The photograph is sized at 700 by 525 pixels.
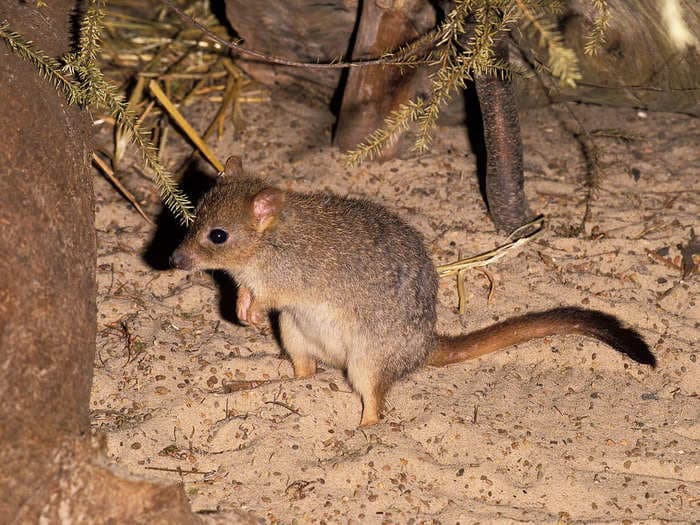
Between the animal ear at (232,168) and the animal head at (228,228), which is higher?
the animal ear at (232,168)

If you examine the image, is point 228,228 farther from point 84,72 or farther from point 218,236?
point 84,72

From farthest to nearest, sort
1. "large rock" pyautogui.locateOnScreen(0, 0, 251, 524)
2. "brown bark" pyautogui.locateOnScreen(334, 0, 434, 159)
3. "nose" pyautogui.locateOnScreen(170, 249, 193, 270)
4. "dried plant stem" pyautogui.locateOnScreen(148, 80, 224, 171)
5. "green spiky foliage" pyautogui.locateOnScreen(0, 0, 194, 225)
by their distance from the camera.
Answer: "dried plant stem" pyautogui.locateOnScreen(148, 80, 224, 171) → "brown bark" pyautogui.locateOnScreen(334, 0, 434, 159) → "nose" pyautogui.locateOnScreen(170, 249, 193, 270) → "green spiky foliage" pyautogui.locateOnScreen(0, 0, 194, 225) → "large rock" pyautogui.locateOnScreen(0, 0, 251, 524)

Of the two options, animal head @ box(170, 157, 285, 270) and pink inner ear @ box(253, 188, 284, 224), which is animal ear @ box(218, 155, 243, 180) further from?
pink inner ear @ box(253, 188, 284, 224)

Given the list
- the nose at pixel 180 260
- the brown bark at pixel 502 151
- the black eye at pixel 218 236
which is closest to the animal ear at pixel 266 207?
the black eye at pixel 218 236

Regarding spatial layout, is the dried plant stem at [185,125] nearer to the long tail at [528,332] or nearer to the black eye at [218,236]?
the black eye at [218,236]

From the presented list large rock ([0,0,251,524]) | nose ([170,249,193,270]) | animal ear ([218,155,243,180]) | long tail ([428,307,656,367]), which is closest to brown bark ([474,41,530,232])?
long tail ([428,307,656,367])

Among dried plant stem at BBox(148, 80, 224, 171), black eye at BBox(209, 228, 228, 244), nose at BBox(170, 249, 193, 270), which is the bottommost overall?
nose at BBox(170, 249, 193, 270)

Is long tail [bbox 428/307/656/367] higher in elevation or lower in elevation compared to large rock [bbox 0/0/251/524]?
higher
